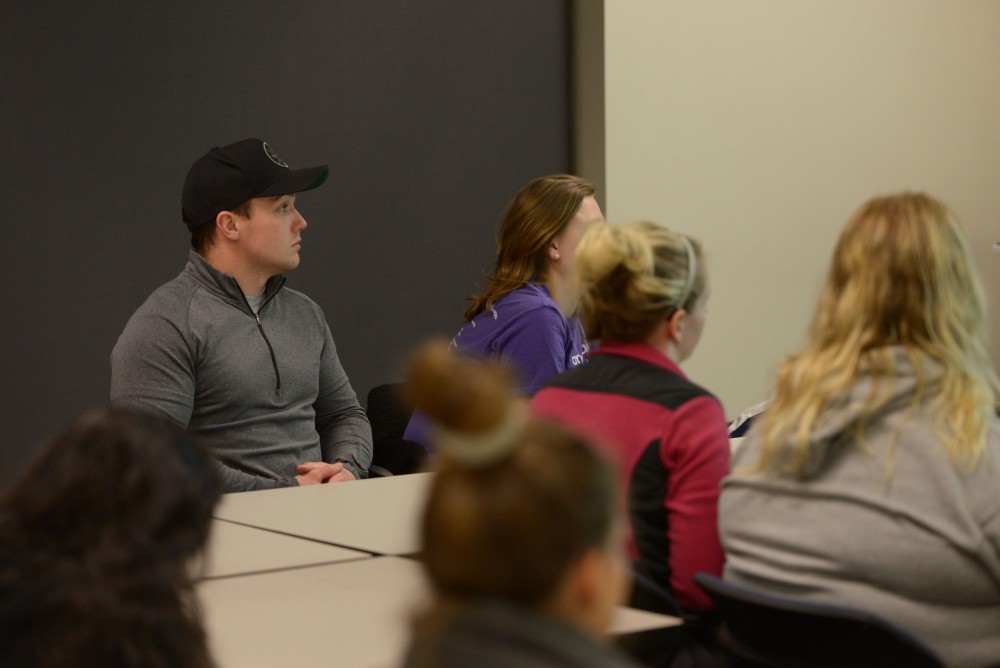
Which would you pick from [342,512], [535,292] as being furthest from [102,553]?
[535,292]

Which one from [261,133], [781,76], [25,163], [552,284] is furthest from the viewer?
[781,76]

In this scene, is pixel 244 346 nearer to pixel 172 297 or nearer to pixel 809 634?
pixel 172 297

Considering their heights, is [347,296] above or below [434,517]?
below

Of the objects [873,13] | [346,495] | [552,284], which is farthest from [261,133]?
[873,13]

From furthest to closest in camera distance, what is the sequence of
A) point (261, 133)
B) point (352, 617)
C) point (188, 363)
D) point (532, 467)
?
point (261, 133), point (188, 363), point (352, 617), point (532, 467)

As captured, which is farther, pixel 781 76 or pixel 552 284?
pixel 781 76

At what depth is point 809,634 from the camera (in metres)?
1.51

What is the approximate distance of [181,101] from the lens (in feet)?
13.3

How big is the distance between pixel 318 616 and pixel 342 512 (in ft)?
2.53

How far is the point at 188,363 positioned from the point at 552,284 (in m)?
1.02

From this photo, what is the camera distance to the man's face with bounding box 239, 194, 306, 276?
10.1ft

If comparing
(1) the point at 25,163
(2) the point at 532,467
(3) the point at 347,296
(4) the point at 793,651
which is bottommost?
(3) the point at 347,296

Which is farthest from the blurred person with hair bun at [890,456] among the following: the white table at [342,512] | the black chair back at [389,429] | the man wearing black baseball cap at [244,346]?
the black chair back at [389,429]

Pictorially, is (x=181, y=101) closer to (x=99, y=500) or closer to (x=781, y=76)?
(x=781, y=76)
